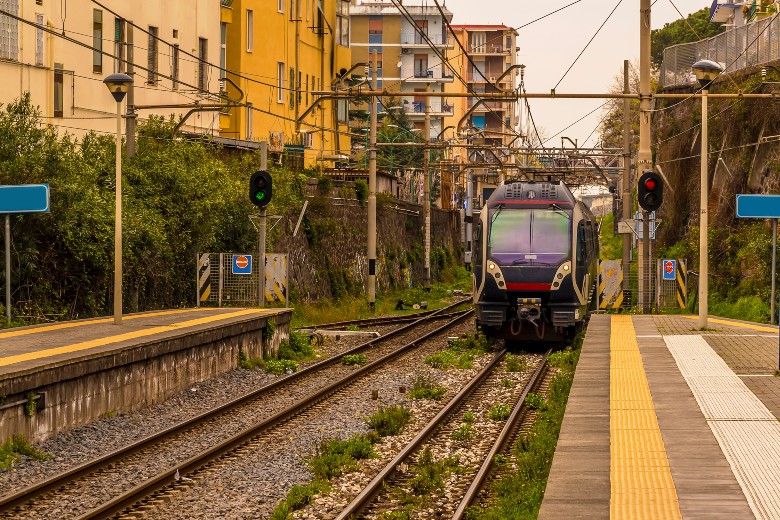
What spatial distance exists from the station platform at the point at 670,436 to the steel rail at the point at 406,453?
200 cm

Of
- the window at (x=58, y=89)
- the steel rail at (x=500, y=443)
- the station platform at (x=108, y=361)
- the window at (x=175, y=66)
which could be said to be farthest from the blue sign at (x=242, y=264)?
the window at (x=175, y=66)

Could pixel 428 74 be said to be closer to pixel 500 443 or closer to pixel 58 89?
pixel 58 89

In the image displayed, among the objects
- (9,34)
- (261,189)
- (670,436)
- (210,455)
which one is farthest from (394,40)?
(670,436)

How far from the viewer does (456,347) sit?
1115 inches

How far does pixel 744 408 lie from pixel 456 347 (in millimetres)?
16125

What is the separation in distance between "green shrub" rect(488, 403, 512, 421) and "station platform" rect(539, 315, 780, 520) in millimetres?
1339

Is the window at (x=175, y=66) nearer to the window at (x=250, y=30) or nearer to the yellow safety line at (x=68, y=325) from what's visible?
the window at (x=250, y=30)

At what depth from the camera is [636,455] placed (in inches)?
386

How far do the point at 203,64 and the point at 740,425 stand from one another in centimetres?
3884

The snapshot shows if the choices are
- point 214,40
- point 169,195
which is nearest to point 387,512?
point 169,195

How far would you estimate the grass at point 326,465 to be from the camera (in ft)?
38.1

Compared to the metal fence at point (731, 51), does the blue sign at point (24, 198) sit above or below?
below

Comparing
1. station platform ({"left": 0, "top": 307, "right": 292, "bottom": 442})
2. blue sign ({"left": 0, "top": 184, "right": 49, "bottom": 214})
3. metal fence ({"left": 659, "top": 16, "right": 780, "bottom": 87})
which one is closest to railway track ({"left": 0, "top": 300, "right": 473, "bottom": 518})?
station platform ({"left": 0, "top": 307, "right": 292, "bottom": 442})

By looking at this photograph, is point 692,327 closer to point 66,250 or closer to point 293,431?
point 293,431
